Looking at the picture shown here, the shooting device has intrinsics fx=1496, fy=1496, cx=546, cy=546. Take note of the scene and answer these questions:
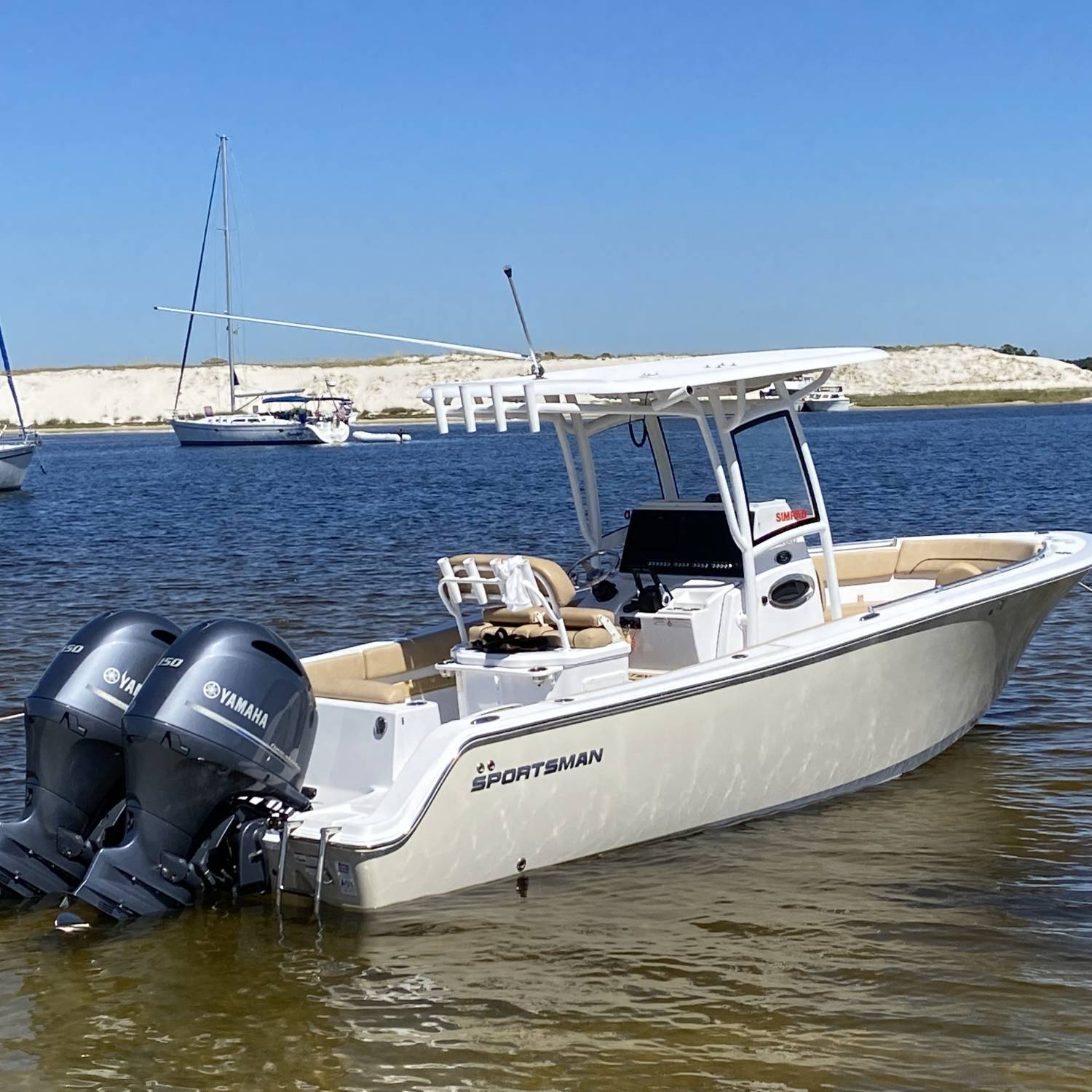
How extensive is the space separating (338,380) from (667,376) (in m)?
136

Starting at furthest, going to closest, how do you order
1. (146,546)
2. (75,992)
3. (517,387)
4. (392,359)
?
(392,359) < (146,546) < (517,387) < (75,992)

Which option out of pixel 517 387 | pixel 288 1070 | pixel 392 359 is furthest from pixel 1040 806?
pixel 392 359

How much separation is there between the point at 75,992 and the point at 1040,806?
18.2 feet

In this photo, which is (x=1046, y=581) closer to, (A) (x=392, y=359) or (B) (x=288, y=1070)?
(B) (x=288, y=1070)

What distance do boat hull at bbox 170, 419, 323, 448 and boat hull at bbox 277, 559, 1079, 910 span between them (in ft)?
236

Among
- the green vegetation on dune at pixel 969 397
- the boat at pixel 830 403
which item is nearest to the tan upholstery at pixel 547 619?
the boat at pixel 830 403

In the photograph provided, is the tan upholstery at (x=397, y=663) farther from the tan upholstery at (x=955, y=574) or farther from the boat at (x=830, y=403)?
the boat at (x=830, y=403)

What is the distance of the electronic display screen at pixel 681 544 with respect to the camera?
28.6ft

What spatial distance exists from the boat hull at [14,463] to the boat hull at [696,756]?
35.3 metres

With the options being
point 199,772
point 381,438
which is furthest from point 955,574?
point 381,438

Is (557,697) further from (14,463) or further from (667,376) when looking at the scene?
(14,463)

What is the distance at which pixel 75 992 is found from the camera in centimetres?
635

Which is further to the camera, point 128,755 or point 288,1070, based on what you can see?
point 128,755

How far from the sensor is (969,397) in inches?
5433
